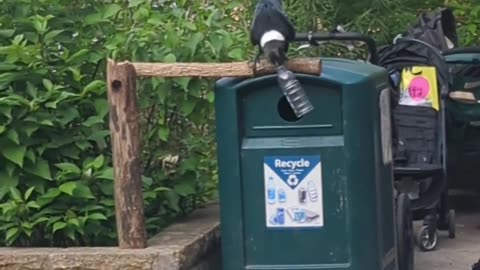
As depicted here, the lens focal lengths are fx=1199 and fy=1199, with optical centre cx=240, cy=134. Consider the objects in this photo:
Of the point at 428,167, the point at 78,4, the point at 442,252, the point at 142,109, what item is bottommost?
the point at 442,252

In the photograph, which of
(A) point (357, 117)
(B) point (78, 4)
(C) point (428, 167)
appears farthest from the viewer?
(C) point (428, 167)

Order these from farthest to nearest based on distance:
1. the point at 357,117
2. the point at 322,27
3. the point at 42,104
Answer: the point at 322,27, the point at 42,104, the point at 357,117

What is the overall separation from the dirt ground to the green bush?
4.89 ft

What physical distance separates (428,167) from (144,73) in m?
2.15

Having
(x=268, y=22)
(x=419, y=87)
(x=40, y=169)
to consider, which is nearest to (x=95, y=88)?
(x=40, y=169)

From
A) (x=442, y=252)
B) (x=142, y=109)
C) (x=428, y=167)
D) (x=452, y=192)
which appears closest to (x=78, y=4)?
(x=142, y=109)

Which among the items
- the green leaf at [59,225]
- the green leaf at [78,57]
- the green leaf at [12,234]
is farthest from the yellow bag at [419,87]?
the green leaf at [12,234]

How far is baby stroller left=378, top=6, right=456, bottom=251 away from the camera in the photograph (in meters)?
6.73

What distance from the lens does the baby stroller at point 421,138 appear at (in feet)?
22.1

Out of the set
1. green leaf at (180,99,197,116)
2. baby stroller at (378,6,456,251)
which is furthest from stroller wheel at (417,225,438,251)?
green leaf at (180,99,197,116)

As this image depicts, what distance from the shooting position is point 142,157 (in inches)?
230

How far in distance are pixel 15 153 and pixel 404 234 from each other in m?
1.94

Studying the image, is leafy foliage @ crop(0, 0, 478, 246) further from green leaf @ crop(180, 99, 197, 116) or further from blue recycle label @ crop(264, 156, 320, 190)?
blue recycle label @ crop(264, 156, 320, 190)

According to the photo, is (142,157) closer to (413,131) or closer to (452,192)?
(413,131)
